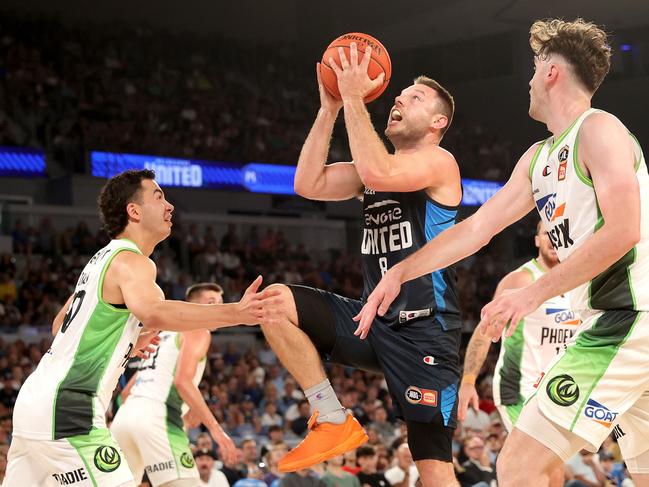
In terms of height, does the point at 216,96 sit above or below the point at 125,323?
above

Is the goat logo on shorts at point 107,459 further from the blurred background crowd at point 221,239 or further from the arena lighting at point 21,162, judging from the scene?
the arena lighting at point 21,162

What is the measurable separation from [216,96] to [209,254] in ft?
22.6

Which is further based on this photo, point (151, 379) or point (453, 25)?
point (453, 25)

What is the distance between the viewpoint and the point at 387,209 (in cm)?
500

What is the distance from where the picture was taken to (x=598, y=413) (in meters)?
3.54

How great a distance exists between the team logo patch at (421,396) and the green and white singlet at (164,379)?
3.10 meters

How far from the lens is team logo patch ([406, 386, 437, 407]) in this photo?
15.3ft

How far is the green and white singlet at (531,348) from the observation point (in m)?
6.86

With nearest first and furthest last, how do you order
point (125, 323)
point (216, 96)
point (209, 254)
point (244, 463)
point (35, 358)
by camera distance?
point (125, 323)
point (244, 463)
point (35, 358)
point (209, 254)
point (216, 96)

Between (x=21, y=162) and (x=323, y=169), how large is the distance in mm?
16016

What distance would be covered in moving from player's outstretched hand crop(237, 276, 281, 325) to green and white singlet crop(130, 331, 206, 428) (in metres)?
2.94

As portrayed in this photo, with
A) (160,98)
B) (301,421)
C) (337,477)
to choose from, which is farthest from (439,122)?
(160,98)

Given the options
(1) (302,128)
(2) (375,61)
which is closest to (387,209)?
(2) (375,61)

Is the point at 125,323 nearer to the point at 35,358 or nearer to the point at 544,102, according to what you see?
the point at 544,102
